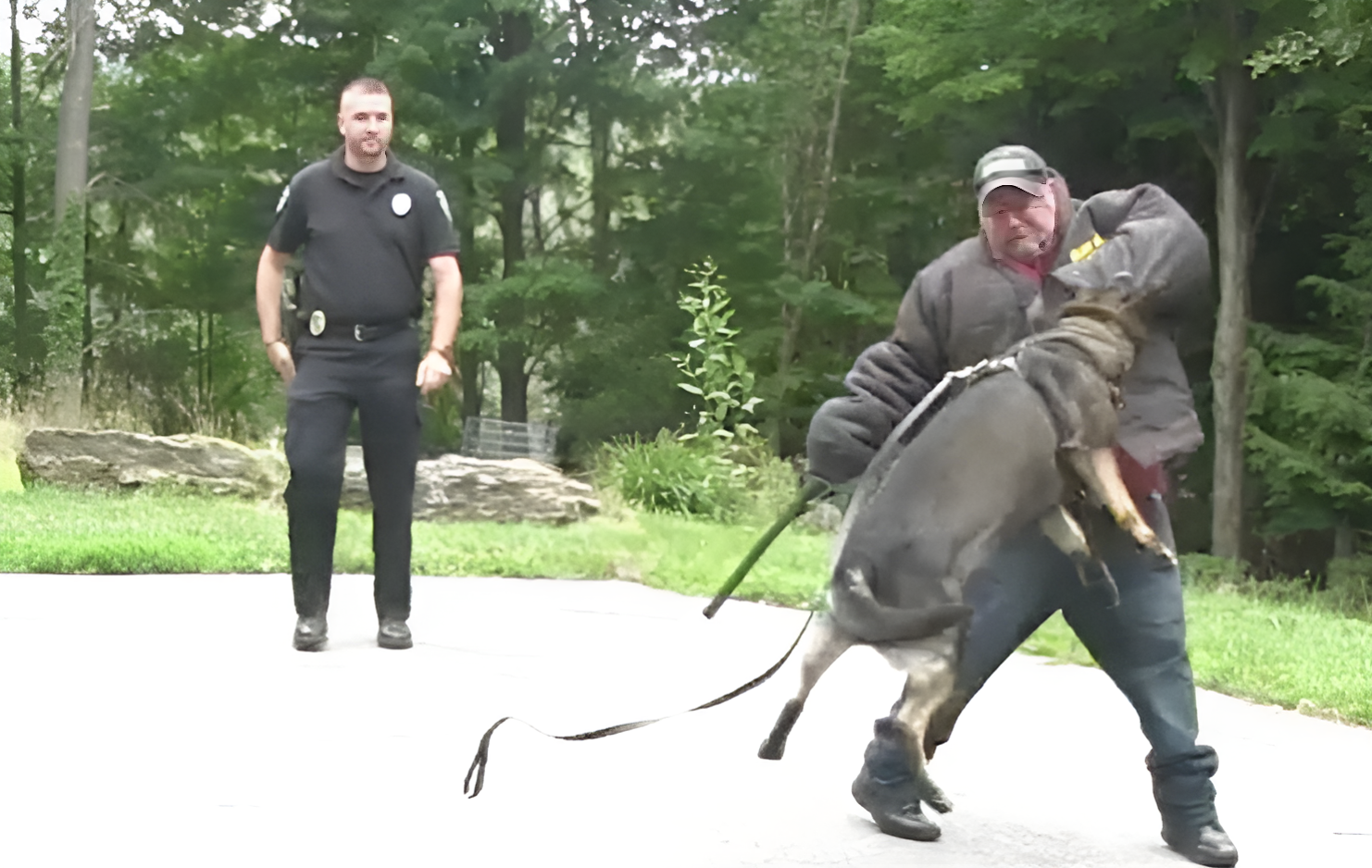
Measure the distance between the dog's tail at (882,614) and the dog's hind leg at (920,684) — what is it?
2cm

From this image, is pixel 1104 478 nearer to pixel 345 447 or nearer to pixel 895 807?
pixel 895 807

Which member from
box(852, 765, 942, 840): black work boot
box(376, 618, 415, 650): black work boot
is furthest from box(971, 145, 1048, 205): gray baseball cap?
box(376, 618, 415, 650): black work boot

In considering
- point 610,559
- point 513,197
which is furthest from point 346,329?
point 513,197

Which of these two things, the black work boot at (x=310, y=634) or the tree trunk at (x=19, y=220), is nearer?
the black work boot at (x=310, y=634)

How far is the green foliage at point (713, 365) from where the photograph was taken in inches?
117

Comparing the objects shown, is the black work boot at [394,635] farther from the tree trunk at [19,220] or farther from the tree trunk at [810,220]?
the tree trunk at [19,220]

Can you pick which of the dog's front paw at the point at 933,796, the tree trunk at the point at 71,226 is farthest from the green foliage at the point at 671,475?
the tree trunk at the point at 71,226

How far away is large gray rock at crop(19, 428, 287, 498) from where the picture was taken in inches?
239

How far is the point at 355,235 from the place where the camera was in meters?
2.85

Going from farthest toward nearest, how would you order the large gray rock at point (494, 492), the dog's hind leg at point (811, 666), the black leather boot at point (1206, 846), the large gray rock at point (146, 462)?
the large gray rock at point (146, 462), the large gray rock at point (494, 492), the black leather boot at point (1206, 846), the dog's hind leg at point (811, 666)

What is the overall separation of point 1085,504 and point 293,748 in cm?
149

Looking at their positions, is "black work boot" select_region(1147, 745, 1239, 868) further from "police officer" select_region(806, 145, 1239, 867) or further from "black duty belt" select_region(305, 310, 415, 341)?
"black duty belt" select_region(305, 310, 415, 341)

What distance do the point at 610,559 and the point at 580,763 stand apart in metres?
2.29

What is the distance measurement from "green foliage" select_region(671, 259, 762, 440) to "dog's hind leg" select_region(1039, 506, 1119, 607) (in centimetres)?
133
